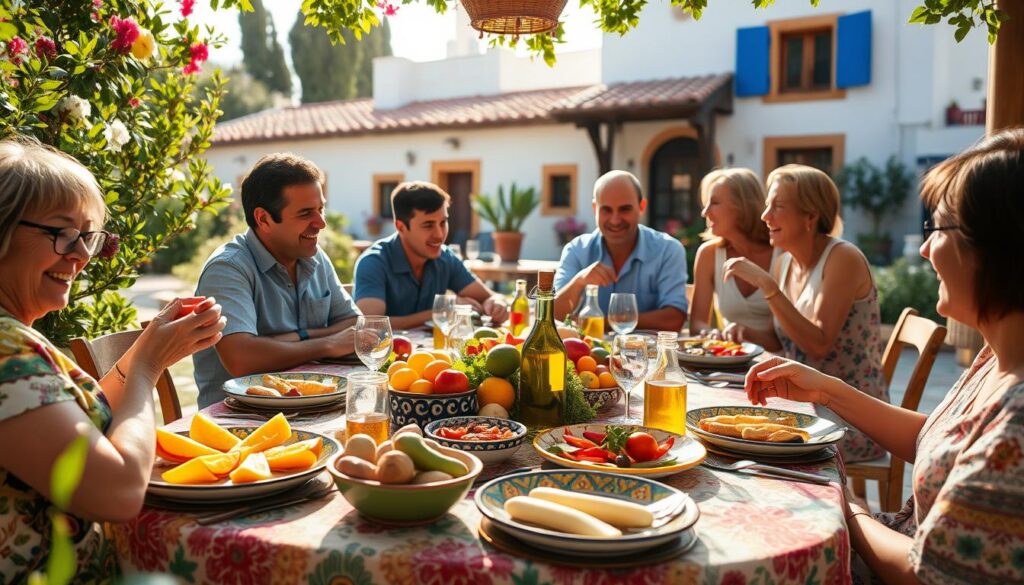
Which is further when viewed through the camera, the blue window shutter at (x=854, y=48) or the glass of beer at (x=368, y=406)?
the blue window shutter at (x=854, y=48)

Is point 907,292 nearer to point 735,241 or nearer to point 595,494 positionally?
point 735,241

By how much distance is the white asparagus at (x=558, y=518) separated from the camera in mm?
1229

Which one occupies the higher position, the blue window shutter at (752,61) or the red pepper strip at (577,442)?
the blue window shutter at (752,61)

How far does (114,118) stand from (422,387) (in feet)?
7.64

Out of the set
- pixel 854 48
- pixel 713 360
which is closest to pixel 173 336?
pixel 713 360

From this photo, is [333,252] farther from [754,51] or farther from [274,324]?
[274,324]

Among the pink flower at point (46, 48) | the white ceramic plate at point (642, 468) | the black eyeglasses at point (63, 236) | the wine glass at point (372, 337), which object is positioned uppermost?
the pink flower at point (46, 48)

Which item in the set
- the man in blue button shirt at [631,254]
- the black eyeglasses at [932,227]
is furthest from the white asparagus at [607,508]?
the man in blue button shirt at [631,254]

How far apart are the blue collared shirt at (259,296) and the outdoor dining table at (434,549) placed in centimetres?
139

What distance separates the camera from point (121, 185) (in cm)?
349

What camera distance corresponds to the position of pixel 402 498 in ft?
4.17

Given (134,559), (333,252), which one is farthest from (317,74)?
(134,559)

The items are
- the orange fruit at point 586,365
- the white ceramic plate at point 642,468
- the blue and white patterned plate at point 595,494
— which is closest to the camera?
the blue and white patterned plate at point 595,494

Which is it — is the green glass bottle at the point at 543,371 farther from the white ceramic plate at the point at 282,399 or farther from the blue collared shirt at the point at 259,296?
the blue collared shirt at the point at 259,296
